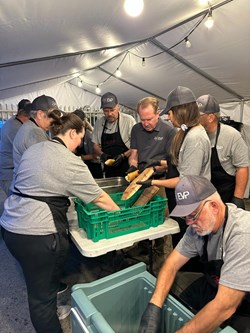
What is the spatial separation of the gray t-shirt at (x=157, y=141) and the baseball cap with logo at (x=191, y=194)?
95cm

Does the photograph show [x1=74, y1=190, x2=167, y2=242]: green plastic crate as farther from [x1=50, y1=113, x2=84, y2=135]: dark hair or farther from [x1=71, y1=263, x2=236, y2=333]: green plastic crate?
[x1=50, y1=113, x2=84, y2=135]: dark hair

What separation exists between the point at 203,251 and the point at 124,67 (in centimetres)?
418

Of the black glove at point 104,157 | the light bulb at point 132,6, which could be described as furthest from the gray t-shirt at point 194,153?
the black glove at point 104,157

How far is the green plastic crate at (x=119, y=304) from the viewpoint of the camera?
2.76 feet

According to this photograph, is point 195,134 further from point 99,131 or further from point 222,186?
point 99,131

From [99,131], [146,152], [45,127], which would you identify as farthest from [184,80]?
[45,127]

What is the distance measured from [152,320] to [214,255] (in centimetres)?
37

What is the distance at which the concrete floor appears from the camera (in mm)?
1607

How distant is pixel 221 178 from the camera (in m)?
1.88

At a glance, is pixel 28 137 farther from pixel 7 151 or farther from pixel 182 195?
pixel 182 195

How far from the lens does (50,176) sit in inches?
44.8

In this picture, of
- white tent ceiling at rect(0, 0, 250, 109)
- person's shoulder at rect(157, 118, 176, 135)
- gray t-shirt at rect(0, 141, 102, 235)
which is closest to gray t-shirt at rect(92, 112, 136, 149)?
person's shoulder at rect(157, 118, 176, 135)

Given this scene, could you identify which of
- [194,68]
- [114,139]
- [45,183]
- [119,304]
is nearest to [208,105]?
[114,139]

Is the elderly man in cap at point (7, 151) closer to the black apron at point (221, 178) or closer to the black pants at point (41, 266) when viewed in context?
the black pants at point (41, 266)
